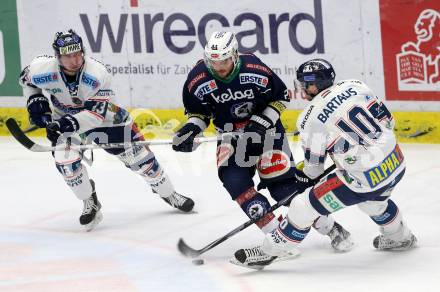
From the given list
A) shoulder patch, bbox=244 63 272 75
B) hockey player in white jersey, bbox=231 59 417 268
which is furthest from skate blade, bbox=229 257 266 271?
shoulder patch, bbox=244 63 272 75

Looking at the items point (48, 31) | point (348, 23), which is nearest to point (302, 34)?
point (348, 23)

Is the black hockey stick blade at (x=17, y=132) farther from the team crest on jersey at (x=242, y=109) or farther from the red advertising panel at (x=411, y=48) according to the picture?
the red advertising panel at (x=411, y=48)

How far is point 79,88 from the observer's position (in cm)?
636

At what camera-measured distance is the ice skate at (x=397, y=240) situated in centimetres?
564

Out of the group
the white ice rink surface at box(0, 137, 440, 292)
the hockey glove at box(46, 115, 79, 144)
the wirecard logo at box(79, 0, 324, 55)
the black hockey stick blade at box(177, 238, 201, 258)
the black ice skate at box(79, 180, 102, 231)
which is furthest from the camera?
the wirecard logo at box(79, 0, 324, 55)

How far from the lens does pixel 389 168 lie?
525 cm

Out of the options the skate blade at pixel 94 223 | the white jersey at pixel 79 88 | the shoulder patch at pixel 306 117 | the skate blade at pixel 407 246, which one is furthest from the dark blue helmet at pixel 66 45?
the skate blade at pixel 407 246

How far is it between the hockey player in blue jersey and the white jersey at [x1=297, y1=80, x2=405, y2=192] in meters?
0.61

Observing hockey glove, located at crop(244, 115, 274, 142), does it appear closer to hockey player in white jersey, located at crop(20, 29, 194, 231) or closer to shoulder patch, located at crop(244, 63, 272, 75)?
shoulder patch, located at crop(244, 63, 272, 75)

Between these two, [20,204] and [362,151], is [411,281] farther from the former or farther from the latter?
[20,204]

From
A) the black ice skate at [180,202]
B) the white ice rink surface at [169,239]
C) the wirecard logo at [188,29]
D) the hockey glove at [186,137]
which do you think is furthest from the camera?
the wirecard logo at [188,29]

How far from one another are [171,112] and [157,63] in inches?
16.5

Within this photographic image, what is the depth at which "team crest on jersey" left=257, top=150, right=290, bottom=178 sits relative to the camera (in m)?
5.86

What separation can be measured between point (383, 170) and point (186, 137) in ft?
4.17
